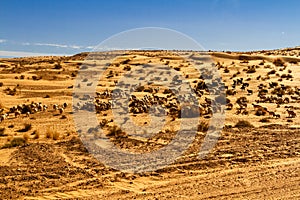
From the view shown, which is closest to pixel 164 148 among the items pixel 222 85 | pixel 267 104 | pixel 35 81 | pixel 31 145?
pixel 31 145

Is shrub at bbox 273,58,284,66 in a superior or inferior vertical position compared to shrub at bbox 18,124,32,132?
superior

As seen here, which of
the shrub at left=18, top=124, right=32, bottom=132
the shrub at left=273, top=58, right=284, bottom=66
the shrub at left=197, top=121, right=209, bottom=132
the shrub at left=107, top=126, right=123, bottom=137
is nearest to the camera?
the shrub at left=107, top=126, right=123, bottom=137

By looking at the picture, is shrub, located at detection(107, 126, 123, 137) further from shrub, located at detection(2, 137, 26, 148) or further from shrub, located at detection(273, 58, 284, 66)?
shrub, located at detection(273, 58, 284, 66)

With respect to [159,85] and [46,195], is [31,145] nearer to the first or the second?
[46,195]

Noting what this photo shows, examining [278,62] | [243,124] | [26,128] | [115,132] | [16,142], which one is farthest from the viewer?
[278,62]

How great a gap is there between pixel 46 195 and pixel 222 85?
2433cm

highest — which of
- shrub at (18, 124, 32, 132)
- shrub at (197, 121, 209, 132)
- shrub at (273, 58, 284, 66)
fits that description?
shrub at (273, 58, 284, 66)

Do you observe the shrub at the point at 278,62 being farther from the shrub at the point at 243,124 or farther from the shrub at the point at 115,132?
the shrub at the point at 115,132

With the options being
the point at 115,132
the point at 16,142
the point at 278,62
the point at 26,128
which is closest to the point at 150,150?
the point at 115,132

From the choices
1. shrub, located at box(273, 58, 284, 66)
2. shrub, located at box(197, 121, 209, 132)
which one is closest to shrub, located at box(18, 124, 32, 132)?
shrub, located at box(197, 121, 209, 132)

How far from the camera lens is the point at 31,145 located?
43.1ft

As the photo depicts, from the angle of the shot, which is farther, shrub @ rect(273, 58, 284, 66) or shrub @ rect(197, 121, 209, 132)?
shrub @ rect(273, 58, 284, 66)

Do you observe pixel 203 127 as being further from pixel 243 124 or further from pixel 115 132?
pixel 115 132

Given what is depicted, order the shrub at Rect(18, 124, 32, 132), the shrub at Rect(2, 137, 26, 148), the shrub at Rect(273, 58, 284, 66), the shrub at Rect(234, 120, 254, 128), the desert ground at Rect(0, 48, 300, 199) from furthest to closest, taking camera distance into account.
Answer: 1. the shrub at Rect(273, 58, 284, 66)
2. the shrub at Rect(234, 120, 254, 128)
3. the shrub at Rect(18, 124, 32, 132)
4. the shrub at Rect(2, 137, 26, 148)
5. the desert ground at Rect(0, 48, 300, 199)
